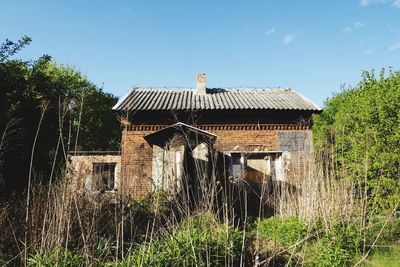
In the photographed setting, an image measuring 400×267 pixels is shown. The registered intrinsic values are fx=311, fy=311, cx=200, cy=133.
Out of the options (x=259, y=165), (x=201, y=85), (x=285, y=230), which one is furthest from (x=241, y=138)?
(x=285, y=230)

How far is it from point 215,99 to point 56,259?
10906mm

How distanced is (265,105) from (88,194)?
29.8 ft

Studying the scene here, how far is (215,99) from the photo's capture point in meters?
13.8

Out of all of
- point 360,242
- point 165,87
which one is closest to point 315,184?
point 360,242

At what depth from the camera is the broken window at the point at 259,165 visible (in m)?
12.2

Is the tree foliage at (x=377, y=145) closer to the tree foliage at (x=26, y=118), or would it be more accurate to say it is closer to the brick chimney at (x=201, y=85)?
the tree foliage at (x=26, y=118)

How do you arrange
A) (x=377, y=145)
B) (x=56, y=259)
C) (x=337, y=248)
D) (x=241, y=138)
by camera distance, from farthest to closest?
(x=241, y=138), (x=377, y=145), (x=337, y=248), (x=56, y=259)

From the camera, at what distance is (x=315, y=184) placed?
5914mm

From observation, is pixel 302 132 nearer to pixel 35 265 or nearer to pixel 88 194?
pixel 88 194

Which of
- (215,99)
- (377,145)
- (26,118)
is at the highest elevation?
(215,99)

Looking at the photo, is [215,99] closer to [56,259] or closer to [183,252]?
[183,252]

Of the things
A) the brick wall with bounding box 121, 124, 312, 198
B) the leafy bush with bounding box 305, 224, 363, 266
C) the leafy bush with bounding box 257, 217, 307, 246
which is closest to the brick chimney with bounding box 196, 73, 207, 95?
the brick wall with bounding box 121, 124, 312, 198

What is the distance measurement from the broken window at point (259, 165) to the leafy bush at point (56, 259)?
878cm

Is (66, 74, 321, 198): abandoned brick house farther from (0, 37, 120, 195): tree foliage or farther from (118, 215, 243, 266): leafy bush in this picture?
(118, 215, 243, 266): leafy bush
